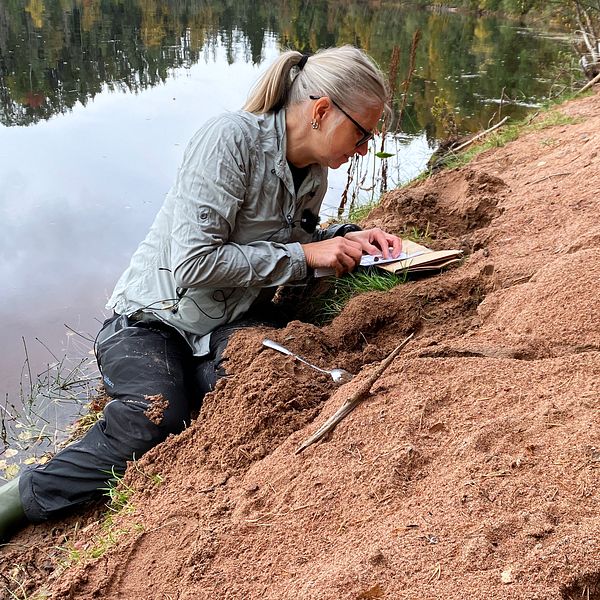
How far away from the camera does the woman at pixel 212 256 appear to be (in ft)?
7.94

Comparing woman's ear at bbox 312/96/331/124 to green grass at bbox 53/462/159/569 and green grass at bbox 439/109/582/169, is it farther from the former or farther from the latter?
green grass at bbox 439/109/582/169

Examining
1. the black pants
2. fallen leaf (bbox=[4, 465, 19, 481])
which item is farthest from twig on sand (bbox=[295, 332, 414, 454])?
fallen leaf (bbox=[4, 465, 19, 481])

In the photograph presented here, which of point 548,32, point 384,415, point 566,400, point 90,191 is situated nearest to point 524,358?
point 566,400

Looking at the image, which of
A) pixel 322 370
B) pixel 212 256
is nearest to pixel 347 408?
pixel 322 370

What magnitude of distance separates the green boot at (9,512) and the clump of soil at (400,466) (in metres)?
0.07

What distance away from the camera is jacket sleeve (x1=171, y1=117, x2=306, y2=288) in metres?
2.40

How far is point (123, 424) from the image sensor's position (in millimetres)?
2449

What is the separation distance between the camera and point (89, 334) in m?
4.55

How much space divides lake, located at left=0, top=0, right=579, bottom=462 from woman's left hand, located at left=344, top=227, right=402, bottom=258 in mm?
841

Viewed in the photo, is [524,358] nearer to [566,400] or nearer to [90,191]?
[566,400]

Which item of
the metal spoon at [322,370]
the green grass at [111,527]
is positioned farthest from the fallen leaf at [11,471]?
the metal spoon at [322,370]

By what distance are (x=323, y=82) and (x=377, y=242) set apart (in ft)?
2.85

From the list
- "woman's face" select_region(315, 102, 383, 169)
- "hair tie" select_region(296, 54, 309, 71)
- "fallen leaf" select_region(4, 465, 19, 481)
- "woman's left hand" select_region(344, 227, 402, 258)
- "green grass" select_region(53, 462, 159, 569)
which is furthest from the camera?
"fallen leaf" select_region(4, 465, 19, 481)

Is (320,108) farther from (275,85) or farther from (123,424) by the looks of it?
(123,424)
